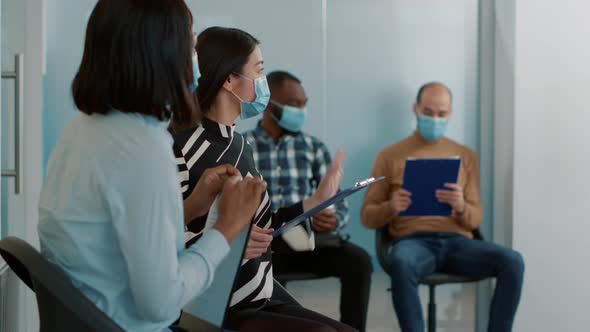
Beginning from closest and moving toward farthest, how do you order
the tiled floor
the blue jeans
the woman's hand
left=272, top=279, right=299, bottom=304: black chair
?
the woman's hand, left=272, top=279, right=299, bottom=304: black chair, the blue jeans, the tiled floor

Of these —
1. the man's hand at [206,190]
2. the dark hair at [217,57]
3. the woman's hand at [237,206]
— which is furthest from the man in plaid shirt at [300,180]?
the woman's hand at [237,206]

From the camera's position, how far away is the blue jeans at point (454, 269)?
11.3ft

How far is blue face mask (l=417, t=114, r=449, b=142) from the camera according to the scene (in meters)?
3.96

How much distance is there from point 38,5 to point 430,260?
2207mm

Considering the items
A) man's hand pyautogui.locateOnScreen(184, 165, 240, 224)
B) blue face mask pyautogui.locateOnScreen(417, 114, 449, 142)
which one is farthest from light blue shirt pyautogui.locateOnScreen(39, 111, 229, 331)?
blue face mask pyautogui.locateOnScreen(417, 114, 449, 142)

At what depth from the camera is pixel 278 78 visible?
3850 mm

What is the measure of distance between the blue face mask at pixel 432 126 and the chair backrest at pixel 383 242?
0.55m

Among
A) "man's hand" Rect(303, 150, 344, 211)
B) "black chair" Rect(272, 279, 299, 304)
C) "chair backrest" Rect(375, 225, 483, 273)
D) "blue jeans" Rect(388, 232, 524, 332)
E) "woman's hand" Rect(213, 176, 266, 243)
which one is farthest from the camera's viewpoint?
"chair backrest" Rect(375, 225, 483, 273)

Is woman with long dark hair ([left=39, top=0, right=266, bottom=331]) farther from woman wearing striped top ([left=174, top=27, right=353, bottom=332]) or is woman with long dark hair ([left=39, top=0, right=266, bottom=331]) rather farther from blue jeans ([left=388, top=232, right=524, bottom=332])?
blue jeans ([left=388, top=232, right=524, bottom=332])

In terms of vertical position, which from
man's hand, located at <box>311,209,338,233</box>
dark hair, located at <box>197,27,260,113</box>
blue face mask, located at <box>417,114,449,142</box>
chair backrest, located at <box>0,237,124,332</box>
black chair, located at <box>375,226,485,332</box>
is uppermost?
dark hair, located at <box>197,27,260,113</box>

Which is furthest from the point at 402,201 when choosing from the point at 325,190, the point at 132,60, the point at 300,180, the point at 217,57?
the point at 132,60

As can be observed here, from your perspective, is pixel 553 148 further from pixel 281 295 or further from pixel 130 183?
pixel 130 183

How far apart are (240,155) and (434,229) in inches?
76.8

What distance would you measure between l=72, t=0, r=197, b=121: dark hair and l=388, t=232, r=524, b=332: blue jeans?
2290 millimetres
